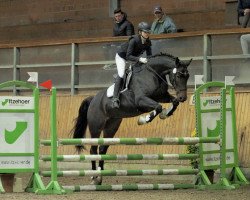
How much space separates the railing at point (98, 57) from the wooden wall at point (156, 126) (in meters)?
0.40

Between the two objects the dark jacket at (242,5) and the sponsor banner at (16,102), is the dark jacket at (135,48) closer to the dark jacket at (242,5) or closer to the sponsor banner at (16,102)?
the sponsor banner at (16,102)

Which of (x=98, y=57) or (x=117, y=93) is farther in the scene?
(x=98, y=57)

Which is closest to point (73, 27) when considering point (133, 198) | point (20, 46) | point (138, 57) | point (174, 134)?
point (20, 46)

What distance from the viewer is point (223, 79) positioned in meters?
17.9

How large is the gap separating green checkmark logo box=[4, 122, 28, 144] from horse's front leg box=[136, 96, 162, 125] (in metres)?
1.98

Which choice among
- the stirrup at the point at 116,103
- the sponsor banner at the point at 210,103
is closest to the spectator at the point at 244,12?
the sponsor banner at the point at 210,103

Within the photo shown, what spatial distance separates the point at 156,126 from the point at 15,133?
4981 millimetres

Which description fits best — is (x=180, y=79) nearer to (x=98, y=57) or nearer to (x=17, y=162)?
(x=17, y=162)

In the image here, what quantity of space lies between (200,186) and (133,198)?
1.83 m

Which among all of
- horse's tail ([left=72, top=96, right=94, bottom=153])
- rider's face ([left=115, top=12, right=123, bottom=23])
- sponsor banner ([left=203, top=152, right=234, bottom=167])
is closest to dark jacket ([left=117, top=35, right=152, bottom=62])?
horse's tail ([left=72, top=96, right=94, bottom=153])

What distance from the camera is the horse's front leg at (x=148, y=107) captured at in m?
15.1

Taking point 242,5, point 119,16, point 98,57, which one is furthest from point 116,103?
point 119,16

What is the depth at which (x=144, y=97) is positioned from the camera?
51.4 feet

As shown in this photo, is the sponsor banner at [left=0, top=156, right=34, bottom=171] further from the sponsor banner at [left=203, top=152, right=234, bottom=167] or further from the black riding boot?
the sponsor banner at [left=203, top=152, right=234, bottom=167]
